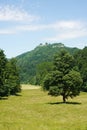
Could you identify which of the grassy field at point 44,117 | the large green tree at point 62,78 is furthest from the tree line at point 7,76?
the grassy field at point 44,117

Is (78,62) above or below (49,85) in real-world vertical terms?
above

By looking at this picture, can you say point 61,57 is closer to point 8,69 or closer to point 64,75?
point 64,75

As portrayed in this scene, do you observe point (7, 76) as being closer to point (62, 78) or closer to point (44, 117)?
point (62, 78)

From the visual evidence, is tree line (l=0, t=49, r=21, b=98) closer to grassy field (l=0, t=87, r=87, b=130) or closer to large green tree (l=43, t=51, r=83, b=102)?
large green tree (l=43, t=51, r=83, b=102)

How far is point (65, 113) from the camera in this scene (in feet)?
169

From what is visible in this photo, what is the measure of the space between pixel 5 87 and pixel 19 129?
67.9 m

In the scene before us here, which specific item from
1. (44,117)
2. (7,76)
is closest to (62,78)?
(44,117)

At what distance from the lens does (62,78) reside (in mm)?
67312

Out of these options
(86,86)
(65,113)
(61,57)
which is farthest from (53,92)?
(86,86)

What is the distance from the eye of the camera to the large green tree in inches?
2635

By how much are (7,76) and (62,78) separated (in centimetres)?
3659

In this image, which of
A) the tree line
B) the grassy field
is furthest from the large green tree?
the tree line

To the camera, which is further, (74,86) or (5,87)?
(5,87)

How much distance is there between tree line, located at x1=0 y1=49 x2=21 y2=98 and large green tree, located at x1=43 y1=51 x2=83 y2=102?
2179 cm
